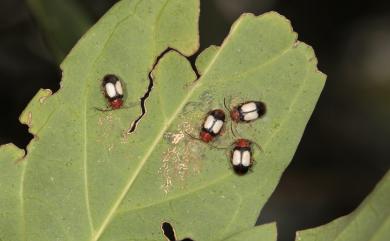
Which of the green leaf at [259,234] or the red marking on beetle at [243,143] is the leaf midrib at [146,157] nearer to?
the red marking on beetle at [243,143]

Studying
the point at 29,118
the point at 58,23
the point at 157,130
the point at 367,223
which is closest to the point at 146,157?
Result: the point at 157,130

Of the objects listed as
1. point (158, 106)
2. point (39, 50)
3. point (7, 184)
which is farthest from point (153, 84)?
point (39, 50)

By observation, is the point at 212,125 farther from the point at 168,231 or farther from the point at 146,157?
the point at 168,231

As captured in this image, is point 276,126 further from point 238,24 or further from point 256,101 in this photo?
point 238,24

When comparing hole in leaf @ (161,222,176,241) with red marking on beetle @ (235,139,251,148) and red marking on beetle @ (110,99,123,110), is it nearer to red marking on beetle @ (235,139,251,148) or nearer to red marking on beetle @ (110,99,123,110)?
red marking on beetle @ (235,139,251,148)

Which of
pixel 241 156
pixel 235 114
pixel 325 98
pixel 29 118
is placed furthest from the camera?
pixel 325 98

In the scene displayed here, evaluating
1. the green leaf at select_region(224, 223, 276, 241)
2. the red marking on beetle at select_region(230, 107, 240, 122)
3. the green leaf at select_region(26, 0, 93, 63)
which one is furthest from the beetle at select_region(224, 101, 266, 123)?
the green leaf at select_region(26, 0, 93, 63)

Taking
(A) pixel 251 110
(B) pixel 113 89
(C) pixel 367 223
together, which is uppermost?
(B) pixel 113 89
